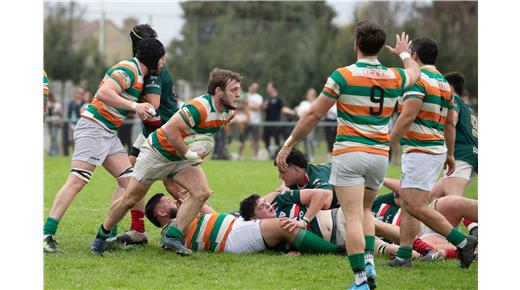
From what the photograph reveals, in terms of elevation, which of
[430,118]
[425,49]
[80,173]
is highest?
[425,49]

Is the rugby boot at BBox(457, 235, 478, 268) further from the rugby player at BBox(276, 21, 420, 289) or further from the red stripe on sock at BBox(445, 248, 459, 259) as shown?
the rugby player at BBox(276, 21, 420, 289)

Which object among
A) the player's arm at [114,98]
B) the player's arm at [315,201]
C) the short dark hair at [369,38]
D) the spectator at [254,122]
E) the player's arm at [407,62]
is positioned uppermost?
the short dark hair at [369,38]

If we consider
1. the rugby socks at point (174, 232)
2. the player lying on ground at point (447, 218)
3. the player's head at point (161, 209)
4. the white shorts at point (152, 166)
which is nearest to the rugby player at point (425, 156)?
the player lying on ground at point (447, 218)

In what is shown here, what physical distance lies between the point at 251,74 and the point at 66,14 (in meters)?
8.73

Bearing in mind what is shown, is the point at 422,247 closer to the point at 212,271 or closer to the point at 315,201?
the point at 315,201

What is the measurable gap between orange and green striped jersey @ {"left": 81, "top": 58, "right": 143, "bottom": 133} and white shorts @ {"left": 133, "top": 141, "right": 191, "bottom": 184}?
0.62 meters

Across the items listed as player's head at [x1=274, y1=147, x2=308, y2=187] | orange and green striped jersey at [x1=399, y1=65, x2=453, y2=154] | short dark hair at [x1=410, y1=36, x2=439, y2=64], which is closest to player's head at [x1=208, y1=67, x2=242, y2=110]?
player's head at [x1=274, y1=147, x2=308, y2=187]

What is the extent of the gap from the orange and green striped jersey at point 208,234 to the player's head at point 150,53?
1.65m

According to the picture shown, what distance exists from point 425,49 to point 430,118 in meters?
0.63

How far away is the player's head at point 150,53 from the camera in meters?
8.28

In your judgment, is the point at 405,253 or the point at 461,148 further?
the point at 461,148

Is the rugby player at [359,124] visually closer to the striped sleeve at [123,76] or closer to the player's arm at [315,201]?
the player's arm at [315,201]

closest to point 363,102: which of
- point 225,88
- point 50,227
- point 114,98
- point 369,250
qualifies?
point 369,250

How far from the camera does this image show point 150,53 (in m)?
8.30
